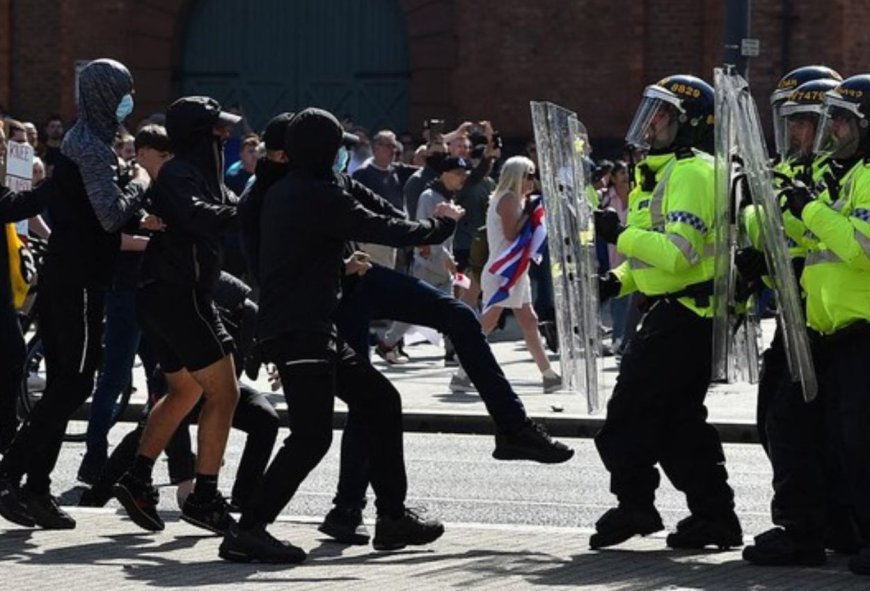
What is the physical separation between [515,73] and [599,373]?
20793 mm

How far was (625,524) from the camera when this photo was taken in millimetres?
9688

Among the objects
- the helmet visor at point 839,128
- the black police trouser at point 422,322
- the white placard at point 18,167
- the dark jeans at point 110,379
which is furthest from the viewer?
the white placard at point 18,167

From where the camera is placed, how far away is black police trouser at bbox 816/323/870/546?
9.17 metres

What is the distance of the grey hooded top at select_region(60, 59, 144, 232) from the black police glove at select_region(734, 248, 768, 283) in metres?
2.58

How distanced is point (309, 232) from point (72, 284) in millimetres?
1456

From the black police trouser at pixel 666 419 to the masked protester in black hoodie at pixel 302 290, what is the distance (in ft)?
3.32

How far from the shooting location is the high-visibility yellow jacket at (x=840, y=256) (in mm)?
9039

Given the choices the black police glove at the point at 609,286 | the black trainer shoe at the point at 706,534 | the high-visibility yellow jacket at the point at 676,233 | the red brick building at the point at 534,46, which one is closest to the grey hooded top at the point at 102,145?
the black police glove at the point at 609,286

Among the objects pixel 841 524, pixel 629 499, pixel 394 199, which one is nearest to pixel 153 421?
pixel 629 499

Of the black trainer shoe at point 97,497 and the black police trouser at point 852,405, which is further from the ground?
the black police trouser at point 852,405

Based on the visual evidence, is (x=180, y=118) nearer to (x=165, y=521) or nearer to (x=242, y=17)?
(x=165, y=521)

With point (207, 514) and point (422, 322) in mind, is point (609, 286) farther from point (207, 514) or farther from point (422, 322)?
point (207, 514)

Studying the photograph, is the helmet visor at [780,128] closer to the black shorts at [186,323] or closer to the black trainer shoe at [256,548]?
the black shorts at [186,323]

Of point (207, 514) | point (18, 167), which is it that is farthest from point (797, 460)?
point (18, 167)
